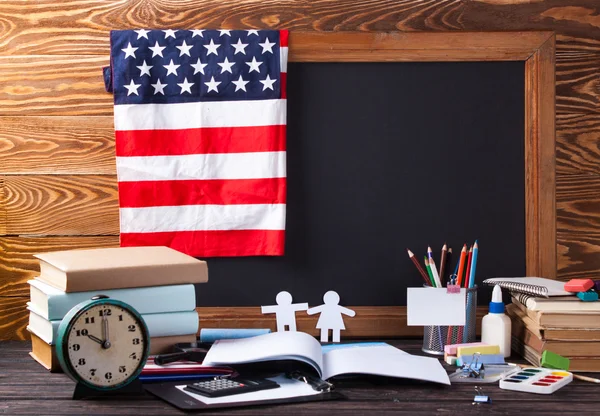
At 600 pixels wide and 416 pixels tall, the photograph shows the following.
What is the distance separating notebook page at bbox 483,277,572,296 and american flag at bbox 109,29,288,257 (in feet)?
1.75

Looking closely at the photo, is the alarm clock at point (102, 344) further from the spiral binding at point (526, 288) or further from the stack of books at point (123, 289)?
the spiral binding at point (526, 288)

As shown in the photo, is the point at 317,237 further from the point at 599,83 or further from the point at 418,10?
the point at 599,83

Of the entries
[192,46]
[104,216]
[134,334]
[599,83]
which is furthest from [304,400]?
[599,83]

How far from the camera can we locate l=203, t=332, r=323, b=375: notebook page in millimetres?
1451

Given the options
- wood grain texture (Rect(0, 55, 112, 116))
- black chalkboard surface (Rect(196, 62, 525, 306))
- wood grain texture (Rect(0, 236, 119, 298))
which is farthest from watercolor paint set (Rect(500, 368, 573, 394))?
wood grain texture (Rect(0, 55, 112, 116))

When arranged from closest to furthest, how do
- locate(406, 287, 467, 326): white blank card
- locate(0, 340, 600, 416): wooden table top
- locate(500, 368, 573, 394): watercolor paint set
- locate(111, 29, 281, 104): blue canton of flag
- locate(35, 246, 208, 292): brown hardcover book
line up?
locate(0, 340, 600, 416): wooden table top < locate(500, 368, 573, 394): watercolor paint set < locate(35, 246, 208, 292): brown hardcover book < locate(406, 287, 467, 326): white blank card < locate(111, 29, 281, 104): blue canton of flag

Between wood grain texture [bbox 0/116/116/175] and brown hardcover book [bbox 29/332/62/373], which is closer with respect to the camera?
brown hardcover book [bbox 29/332/62/373]

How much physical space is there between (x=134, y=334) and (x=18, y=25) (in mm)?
937

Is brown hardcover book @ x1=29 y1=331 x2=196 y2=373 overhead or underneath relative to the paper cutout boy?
underneath

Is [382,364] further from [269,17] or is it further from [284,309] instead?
[269,17]

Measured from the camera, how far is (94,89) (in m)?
1.93

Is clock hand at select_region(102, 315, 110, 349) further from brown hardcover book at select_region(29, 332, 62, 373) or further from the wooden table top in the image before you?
brown hardcover book at select_region(29, 332, 62, 373)

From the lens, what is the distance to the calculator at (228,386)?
4.49 feet

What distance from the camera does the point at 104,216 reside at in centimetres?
194
